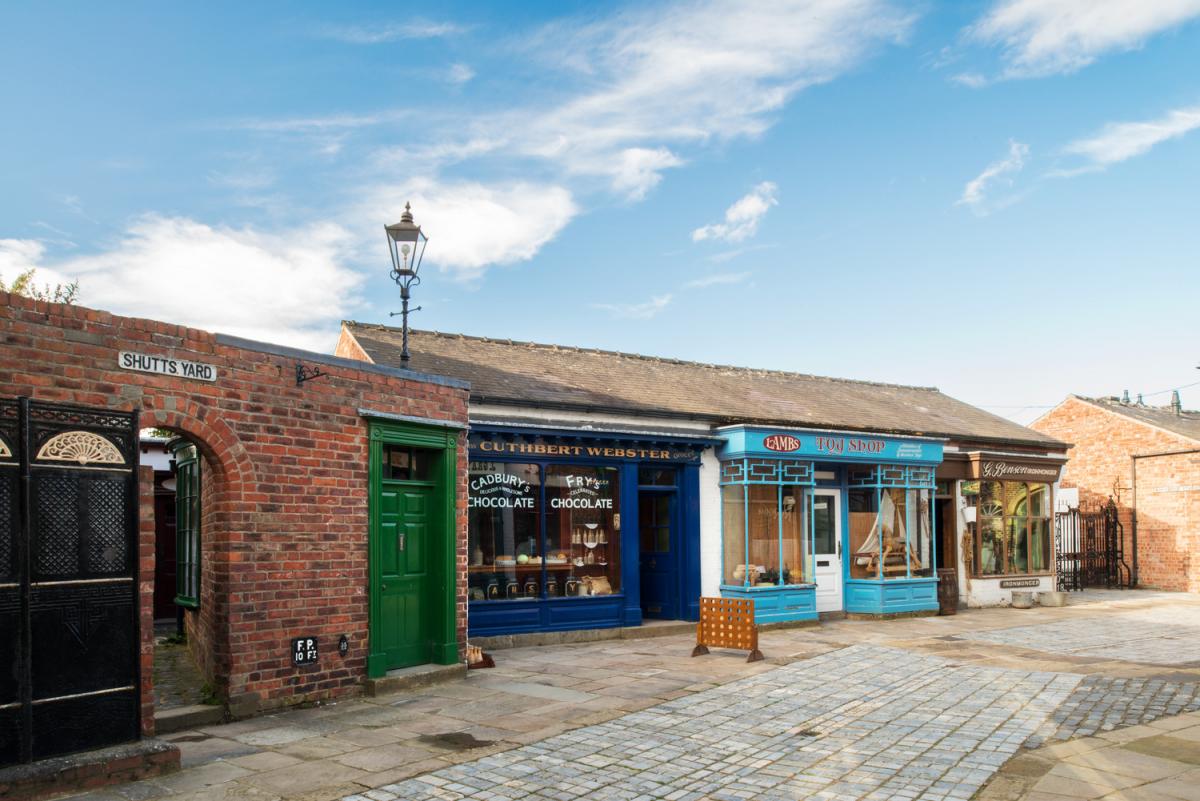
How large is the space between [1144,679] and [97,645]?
1069 centimetres

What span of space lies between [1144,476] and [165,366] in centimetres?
2545

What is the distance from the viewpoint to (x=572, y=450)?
571 inches

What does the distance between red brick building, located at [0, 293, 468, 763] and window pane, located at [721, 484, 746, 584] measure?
6.18 metres

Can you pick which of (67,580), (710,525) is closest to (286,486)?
(67,580)

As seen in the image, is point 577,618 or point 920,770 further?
point 577,618

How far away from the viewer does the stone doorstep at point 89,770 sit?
19.8 feet

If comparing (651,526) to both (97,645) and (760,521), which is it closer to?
(760,521)

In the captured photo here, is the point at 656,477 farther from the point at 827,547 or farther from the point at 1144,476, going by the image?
the point at 1144,476

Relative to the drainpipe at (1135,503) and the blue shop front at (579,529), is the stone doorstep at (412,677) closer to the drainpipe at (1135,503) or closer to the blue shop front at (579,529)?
the blue shop front at (579,529)

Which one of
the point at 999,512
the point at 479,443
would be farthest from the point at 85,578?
the point at 999,512

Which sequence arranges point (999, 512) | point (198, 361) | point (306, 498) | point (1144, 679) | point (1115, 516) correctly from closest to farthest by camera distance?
point (198, 361), point (306, 498), point (1144, 679), point (999, 512), point (1115, 516)

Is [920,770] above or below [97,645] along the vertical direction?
below

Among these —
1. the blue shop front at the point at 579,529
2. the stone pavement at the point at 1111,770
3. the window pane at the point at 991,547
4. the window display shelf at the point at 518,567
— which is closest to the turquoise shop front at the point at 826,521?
the blue shop front at the point at 579,529

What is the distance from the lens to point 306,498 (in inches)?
369
